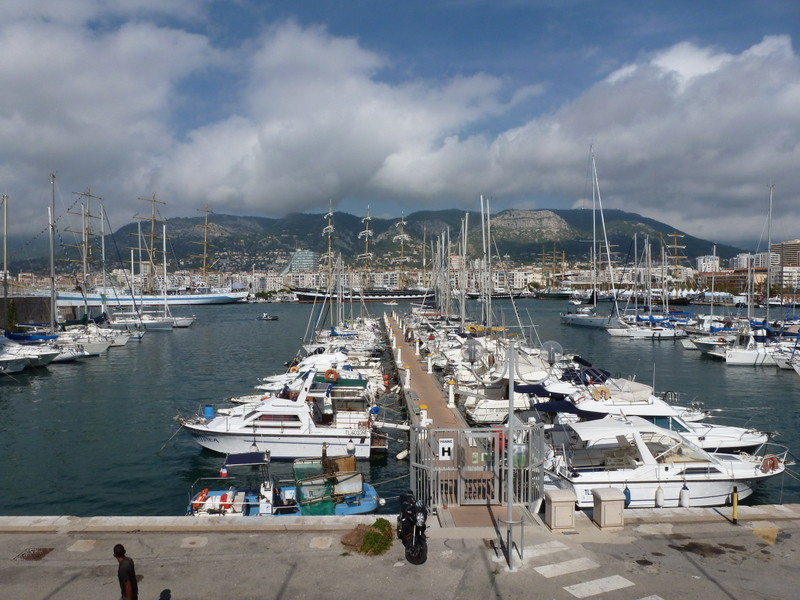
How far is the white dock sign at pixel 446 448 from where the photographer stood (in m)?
14.2

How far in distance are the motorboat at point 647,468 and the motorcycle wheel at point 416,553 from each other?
840cm

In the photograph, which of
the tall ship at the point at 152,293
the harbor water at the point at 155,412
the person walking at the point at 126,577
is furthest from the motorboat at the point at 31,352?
the tall ship at the point at 152,293

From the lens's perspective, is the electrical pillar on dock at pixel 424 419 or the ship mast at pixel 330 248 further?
the ship mast at pixel 330 248

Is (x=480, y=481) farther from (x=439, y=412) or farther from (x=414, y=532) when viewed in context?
(x=439, y=412)

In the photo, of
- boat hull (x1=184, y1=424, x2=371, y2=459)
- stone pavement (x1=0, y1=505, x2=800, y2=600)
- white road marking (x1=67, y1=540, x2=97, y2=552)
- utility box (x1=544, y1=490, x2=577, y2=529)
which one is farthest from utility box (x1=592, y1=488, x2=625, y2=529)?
boat hull (x1=184, y1=424, x2=371, y2=459)

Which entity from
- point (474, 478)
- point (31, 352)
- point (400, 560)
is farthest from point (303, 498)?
point (31, 352)

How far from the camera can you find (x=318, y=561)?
9664 mm

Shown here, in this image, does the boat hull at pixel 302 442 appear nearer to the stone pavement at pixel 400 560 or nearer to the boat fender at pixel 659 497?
the boat fender at pixel 659 497

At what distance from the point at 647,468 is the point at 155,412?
1027 inches

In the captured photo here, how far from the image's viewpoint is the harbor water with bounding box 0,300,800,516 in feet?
67.0

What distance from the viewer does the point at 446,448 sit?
14406 mm

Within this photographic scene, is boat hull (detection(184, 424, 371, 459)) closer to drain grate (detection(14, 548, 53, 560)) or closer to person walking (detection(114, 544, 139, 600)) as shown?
drain grate (detection(14, 548, 53, 560))

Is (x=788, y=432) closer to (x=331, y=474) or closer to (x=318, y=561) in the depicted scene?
(x=331, y=474)

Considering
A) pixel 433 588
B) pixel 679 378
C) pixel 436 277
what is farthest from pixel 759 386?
pixel 436 277
